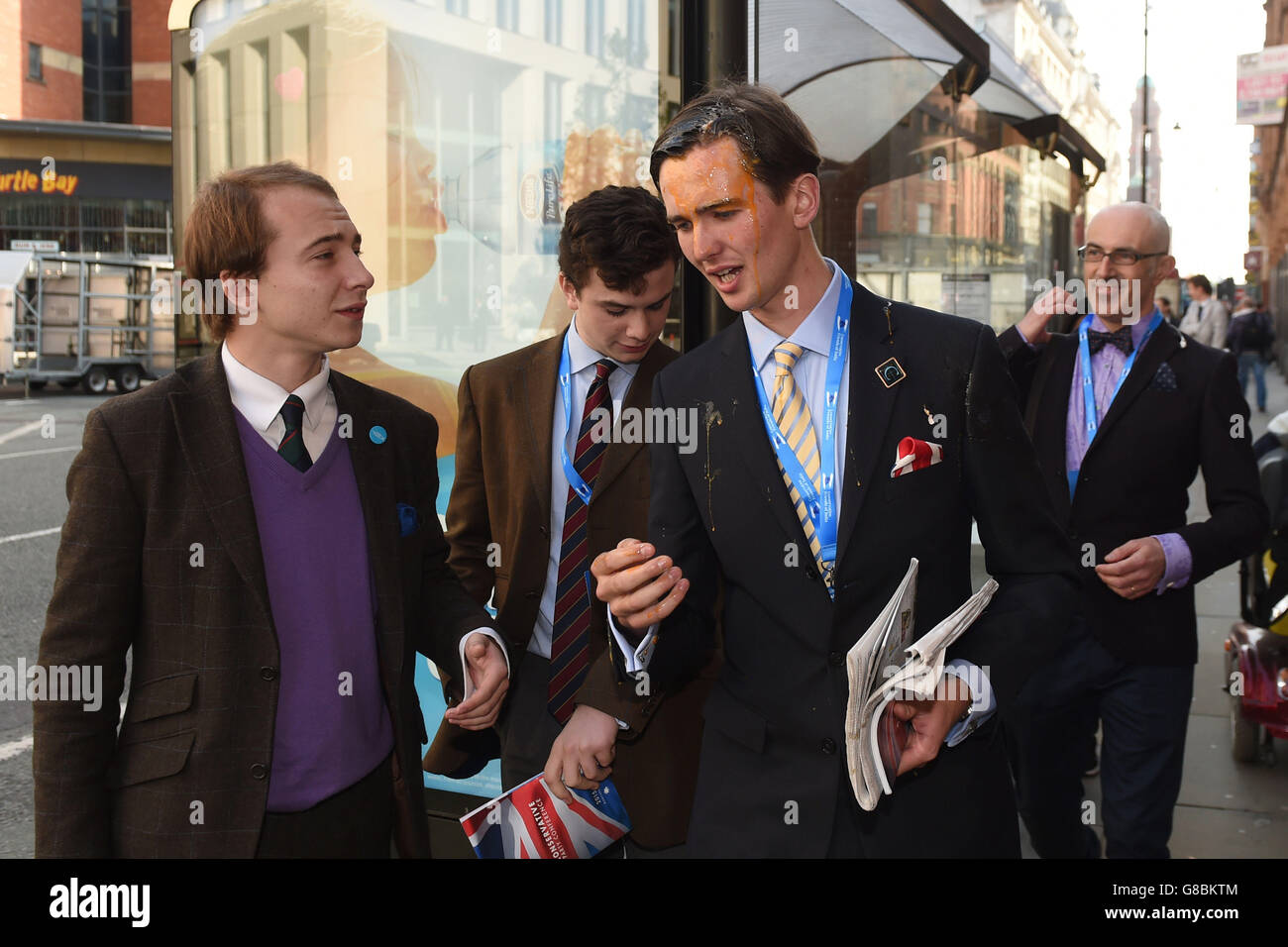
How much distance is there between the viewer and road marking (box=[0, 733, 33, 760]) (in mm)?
5055

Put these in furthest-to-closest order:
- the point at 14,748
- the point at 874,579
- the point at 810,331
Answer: the point at 14,748, the point at 810,331, the point at 874,579

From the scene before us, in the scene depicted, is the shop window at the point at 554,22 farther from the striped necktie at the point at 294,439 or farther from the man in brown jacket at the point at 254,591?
the striped necktie at the point at 294,439

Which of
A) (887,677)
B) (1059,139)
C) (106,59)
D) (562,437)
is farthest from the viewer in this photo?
(106,59)

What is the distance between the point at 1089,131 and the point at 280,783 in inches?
276

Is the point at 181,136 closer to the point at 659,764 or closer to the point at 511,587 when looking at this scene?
the point at 511,587

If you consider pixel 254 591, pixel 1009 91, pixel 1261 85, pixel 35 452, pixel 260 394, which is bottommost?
pixel 35 452

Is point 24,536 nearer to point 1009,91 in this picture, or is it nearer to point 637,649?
point 1009,91

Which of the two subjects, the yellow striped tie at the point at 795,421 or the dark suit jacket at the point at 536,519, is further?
the dark suit jacket at the point at 536,519

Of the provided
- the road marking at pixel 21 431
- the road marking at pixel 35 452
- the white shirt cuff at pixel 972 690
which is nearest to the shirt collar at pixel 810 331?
the white shirt cuff at pixel 972 690

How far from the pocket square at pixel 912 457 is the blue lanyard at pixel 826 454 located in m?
0.10

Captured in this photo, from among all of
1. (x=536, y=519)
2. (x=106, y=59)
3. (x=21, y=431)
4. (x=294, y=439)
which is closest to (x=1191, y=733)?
(x=536, y=519)

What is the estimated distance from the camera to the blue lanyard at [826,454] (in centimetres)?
187

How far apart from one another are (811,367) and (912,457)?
24 centimetres

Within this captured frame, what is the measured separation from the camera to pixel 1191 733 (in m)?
5.46
